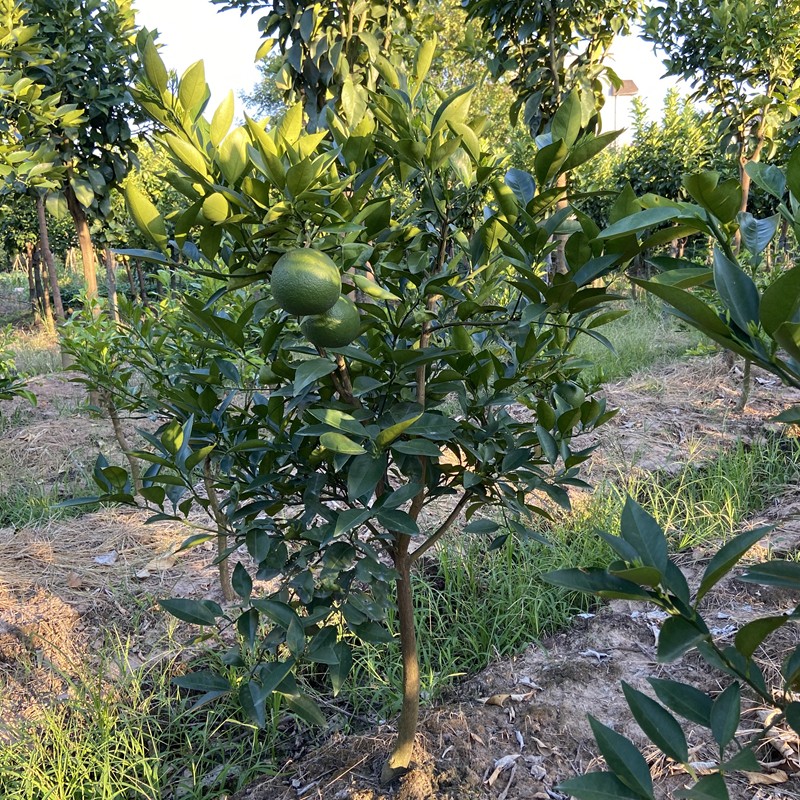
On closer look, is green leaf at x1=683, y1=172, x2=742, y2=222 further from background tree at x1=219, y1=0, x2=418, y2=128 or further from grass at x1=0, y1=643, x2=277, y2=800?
background tree at x1=219, y1=0, x2=418, y2=128

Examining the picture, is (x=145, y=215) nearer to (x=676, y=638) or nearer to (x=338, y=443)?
(x=338, y=443)

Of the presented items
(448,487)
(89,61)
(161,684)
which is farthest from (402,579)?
Answer: (89,61)

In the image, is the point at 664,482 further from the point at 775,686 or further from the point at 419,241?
the point at 419,241

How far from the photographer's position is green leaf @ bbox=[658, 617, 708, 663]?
60 cm

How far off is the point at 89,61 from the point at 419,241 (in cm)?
436

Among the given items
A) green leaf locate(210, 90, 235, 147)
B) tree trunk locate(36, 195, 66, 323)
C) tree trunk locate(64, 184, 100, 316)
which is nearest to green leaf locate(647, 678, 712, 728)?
green leaf locate(210, 90, 235, 147)

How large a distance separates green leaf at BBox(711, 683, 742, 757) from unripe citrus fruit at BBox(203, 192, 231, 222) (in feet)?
2.46

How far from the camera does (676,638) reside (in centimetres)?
61

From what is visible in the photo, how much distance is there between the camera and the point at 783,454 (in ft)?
11.0

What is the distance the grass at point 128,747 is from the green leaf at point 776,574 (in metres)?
1.38

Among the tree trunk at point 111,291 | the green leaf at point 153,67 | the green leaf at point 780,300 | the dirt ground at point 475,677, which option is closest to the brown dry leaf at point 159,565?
the dirt ground at point 475,677

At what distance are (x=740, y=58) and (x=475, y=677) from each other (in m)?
4.38

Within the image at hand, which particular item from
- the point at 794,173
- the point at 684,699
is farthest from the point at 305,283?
the point at 684,699

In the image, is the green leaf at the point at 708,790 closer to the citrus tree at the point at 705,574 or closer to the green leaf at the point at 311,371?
the citrus tree at the point at 705,574
